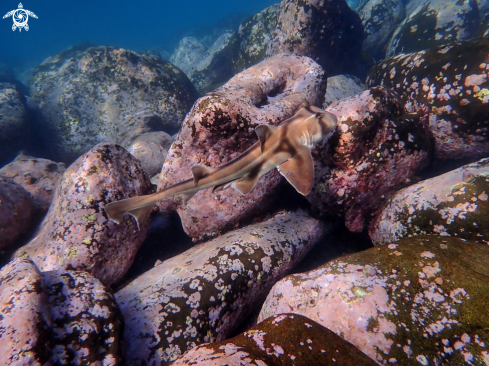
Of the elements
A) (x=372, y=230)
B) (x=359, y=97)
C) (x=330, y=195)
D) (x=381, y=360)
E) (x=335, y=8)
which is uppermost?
(x=335, y=8)

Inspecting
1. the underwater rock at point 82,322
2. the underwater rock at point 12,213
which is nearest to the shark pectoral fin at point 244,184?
the underwater rock at point 82,322

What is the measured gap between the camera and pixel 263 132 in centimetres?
269

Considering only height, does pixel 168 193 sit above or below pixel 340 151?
above

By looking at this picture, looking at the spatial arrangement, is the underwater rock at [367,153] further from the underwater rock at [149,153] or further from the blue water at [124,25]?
the blue water at [124,25]

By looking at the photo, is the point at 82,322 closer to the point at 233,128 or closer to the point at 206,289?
the point at 206,289

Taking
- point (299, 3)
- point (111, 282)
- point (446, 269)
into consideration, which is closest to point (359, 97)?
point (446, 269)

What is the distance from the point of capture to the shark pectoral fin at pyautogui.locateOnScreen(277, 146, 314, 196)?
9.14 ft

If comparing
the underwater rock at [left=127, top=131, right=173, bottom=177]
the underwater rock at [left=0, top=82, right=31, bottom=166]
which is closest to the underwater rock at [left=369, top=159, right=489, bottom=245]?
the underwater rock at [left=127, top=131, right=173, bottom=177]

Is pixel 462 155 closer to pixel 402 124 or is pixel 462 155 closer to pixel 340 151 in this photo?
pixel 402 124

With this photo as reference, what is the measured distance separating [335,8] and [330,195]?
7142 millimetres

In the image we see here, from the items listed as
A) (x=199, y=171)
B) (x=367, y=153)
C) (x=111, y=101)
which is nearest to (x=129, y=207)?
(x=199, y=171)

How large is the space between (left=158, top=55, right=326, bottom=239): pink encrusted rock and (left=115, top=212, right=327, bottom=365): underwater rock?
1.44 feet

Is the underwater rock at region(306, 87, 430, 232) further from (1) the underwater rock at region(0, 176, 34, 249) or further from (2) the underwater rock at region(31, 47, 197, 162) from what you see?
(2) the underwater rock at region(31, 47, 197, 162)

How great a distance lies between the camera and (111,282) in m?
3.99
